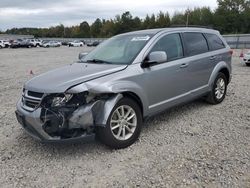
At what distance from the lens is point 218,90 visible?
6.69 metres

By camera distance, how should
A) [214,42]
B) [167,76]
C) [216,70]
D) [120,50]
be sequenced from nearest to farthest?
[167,76] < [120,50] < [216,70] < [214,42]

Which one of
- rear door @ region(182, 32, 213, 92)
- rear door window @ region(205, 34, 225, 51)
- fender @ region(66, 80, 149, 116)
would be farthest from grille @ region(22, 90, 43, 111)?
rear door window @ region(205, 34, 225, 51)

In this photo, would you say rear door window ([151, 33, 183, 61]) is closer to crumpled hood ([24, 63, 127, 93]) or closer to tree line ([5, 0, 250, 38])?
crumpled hood ([24, 63, 127, 93])

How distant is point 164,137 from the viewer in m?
4.83

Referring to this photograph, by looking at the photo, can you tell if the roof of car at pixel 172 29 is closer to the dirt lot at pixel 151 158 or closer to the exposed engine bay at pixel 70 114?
the dirt lot at pixel 151 158

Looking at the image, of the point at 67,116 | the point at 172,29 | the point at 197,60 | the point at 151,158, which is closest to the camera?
the point at 67,116

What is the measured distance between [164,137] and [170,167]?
103 cm

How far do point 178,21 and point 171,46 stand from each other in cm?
9099

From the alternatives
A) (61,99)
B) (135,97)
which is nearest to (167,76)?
(135,97)

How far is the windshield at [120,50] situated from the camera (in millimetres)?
4913

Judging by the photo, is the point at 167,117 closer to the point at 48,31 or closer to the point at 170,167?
the point at 170,167

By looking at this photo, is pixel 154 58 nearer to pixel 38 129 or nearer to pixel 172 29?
pixel 172 29

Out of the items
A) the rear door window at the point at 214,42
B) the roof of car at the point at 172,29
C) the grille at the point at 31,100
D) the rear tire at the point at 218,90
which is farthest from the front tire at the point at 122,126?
the rear door window at the point at 214,42

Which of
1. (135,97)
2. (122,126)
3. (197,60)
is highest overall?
(197,60)
